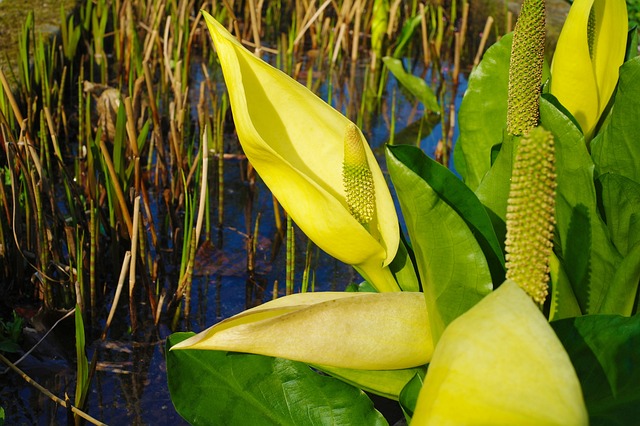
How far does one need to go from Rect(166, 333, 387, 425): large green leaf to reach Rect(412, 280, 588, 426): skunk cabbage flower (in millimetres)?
460

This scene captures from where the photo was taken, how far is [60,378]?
1.56 meters

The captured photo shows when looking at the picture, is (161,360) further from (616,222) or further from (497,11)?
(497,11)

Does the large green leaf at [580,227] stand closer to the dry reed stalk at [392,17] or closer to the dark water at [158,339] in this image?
the dark water at [158,339]

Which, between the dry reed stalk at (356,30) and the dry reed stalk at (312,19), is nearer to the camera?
the dry reed stalk at (312,19)

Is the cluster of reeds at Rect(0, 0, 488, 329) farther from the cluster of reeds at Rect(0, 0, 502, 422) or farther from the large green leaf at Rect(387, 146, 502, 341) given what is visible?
the large green leaf at Rect(387, 146, 502, 341)

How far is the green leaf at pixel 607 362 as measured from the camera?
2.72 feet

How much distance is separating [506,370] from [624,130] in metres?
0.63

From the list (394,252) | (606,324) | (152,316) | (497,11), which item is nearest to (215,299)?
(152,316)

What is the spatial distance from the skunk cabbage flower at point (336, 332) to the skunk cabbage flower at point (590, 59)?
1.35 feet

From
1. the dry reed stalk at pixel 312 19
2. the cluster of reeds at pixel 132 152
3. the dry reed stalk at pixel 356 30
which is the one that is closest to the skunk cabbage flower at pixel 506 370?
the cluster of reeds at pixel 132 152

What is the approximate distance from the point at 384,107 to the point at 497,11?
126 cm

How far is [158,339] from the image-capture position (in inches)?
67.1

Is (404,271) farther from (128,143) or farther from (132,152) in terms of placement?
(128,143)

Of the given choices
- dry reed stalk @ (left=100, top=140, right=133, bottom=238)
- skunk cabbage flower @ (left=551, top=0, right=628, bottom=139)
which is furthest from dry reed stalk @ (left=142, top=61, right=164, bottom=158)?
skunk cabbage flower @ (left=551, top=0, right=628, bottom=139)
